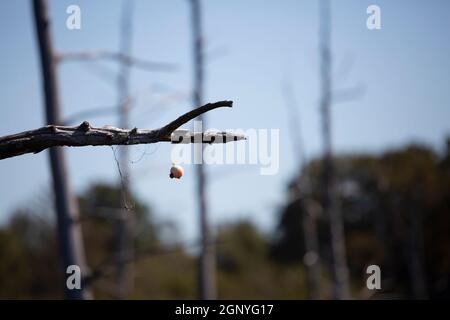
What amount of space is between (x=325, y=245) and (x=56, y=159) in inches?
960

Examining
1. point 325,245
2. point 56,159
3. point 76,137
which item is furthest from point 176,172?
point 325,245

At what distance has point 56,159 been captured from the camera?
27.7 ft

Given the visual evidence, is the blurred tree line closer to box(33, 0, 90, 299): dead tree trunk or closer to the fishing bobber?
box(33, 0, 90, 299): dead tree trunk

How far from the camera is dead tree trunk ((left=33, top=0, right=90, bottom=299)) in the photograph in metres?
8.43

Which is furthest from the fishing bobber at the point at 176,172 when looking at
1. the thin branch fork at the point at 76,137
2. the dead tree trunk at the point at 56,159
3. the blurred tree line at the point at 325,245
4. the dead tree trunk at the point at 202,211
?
the blurred tree line at the point at 325,245

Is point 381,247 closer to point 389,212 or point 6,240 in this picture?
point 389,212

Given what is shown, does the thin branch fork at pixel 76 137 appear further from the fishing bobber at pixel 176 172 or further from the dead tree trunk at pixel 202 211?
the dead tree trunk at pixel 202 211

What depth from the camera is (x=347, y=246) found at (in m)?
28.2

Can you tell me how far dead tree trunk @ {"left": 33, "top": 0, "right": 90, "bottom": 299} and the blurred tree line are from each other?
1374 cm

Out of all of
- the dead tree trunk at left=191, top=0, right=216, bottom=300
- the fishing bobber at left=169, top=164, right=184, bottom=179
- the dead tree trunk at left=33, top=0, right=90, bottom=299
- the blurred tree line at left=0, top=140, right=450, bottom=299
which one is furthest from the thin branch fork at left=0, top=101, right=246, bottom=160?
the blurred tree line at left=0, top=140, right=450, bottom=299

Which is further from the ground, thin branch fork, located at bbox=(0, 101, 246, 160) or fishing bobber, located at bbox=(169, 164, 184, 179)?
thin branch fork, located at bbox=(0, 101, 246, 160)

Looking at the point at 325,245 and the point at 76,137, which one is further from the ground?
the point at 325,245

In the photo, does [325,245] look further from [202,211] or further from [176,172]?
[176,172]
